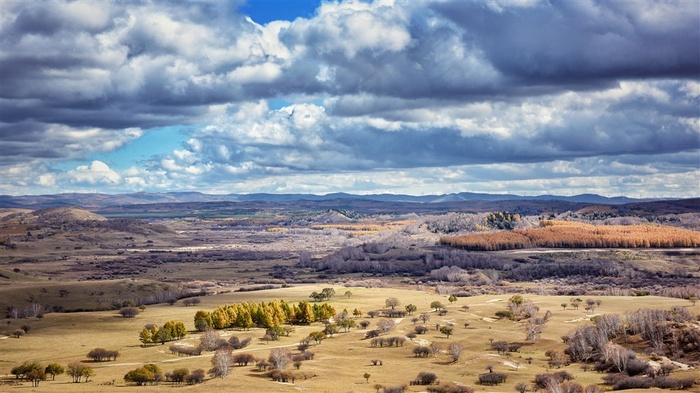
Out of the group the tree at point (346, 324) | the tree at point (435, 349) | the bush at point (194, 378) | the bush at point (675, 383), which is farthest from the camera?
the tree at point (346, 324)

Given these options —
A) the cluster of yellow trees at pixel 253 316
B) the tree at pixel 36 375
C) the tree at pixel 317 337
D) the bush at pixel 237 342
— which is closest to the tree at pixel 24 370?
the tree at pixel 36 375

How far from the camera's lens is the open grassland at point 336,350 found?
271ft

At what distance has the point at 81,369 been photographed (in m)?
83.2

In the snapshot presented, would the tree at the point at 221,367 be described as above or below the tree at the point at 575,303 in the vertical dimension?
above

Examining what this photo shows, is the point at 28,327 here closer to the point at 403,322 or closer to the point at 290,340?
the point at 290,340

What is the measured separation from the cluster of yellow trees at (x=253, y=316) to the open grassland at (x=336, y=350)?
302 centimetres

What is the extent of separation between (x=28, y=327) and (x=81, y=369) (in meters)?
58.6

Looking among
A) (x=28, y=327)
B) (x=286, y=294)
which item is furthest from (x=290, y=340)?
(x=286, y=294)

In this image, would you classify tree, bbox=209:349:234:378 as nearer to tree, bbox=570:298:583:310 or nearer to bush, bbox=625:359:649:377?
bush, bbox=625:359:649:377

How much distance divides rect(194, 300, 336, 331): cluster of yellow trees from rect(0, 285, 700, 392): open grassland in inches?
119

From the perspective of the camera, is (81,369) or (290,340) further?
(290,340)

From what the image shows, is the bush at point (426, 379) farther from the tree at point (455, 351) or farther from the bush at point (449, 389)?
the tree at point (455, 351)

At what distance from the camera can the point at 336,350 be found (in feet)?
356

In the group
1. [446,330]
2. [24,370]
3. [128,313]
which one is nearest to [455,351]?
[446,330]
